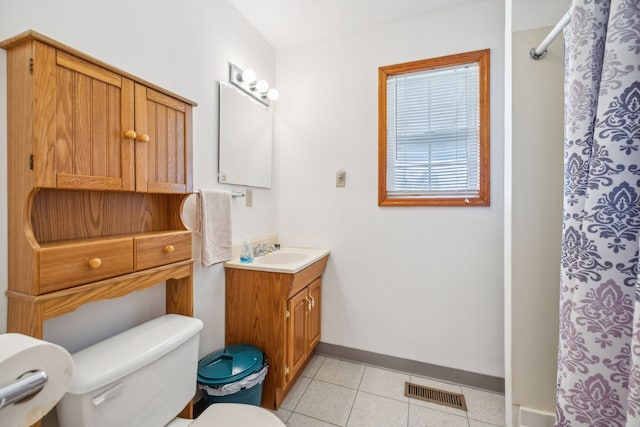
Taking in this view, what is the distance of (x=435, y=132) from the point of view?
204 cm

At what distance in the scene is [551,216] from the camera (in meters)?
1.29

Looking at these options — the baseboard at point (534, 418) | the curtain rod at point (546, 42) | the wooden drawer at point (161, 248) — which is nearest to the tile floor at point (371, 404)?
the baseboard at point (534, 418)


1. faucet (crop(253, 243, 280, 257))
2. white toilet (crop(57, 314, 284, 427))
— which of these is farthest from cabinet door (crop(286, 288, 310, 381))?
white toilet (crop(57, 314, 284, 427))

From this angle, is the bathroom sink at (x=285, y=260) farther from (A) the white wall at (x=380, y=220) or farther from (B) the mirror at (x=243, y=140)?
(B) the mirror at (x=243, y=140)

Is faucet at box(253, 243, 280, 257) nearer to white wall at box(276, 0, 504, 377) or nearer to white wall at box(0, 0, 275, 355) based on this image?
white wall at box(0, 0, 275, 355)

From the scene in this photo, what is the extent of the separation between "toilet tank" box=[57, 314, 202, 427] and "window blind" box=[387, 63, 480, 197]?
169 cm

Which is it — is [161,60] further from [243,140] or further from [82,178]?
[82,178]

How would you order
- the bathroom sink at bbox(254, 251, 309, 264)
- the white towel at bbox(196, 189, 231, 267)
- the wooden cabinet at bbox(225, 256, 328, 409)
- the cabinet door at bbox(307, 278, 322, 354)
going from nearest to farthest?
the white towel at bbox(196, 189, 231, 267)
the wooden cabinet at bbox(225, 256, 328, 409)
the cabinet door at bbox(307, 278, 322, 354)
the bathroom sink at bbox(254, 251, 309, 264)

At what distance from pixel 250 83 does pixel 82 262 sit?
1546 millimetres

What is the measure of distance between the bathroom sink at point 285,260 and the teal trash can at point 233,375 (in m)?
0.50

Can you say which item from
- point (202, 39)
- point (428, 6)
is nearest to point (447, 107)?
point (428, 6)

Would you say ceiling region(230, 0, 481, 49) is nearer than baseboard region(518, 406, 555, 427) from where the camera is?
No

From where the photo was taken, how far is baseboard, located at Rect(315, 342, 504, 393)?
188 centimetres

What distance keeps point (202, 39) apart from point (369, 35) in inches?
49.6
